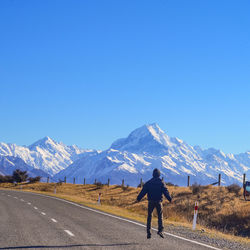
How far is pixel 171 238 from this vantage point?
13500 mm

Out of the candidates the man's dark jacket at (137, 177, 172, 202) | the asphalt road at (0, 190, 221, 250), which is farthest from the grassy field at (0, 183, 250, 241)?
the man's dark jacket at (137, 177, 172, 202)

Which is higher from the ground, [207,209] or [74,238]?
[74,238]

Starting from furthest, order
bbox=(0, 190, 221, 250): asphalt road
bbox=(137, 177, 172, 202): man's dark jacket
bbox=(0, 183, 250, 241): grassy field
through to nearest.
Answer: bbox=(0, 183, 250, 241): grassy field < bbox=(137, 177, 172, 202): man's dark jacket < bbox=(0, 190, 221, 250): asphalt road

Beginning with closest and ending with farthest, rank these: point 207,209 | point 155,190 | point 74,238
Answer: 1. point 74,238
2. point 155,190
3. point 207,209

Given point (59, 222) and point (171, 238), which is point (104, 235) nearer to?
point (171, 238)

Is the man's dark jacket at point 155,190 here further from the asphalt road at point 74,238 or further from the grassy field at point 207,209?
the grassy field at point 207,209

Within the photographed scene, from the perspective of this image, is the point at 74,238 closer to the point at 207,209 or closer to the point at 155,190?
the point at 155,190

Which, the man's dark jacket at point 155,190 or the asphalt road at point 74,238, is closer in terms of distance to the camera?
the asphalt road at point 74,238

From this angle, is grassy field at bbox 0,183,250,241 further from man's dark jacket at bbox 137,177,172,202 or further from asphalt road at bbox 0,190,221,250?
man's dark jacket at bbox 137,177,172,202

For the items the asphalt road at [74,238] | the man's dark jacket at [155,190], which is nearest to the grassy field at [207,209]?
the asphalt road at [74,238]

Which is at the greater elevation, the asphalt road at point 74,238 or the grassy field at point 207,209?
the asphalt road at point 74,238

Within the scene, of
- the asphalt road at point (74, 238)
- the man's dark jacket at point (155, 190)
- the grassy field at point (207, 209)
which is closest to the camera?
the asphalt road at point (74, 238)

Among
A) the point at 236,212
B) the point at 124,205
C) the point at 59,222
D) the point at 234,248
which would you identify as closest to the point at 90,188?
the point at 124,205

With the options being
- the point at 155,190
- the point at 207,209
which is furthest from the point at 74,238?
the point at 207,209
